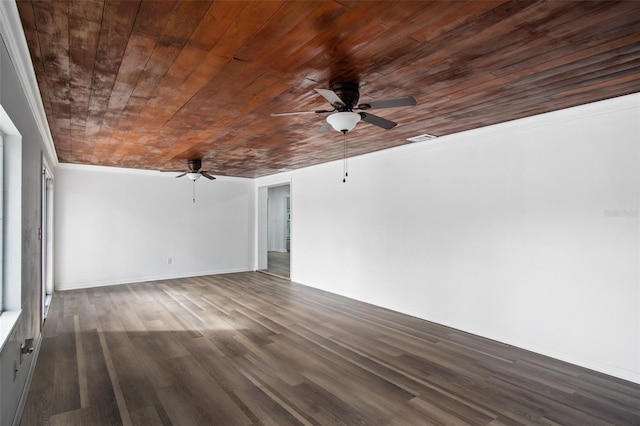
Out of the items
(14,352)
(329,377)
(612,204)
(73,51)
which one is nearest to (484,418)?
(329,377)

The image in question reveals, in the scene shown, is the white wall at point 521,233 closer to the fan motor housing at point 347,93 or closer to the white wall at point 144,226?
the fan motor housing at point 347,93

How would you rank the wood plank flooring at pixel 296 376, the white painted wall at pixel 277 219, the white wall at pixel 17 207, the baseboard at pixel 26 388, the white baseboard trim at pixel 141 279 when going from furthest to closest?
the white painted wall at pixel 277 219 → the white baseboard trim at pixel 141 279 → the wood plank flooring at pixel 296 376 → the baseboard at pixel 26 388 → the white wall at pixel 17 207

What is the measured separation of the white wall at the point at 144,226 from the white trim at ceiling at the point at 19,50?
403 cm

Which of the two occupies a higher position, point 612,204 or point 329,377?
point 612,204

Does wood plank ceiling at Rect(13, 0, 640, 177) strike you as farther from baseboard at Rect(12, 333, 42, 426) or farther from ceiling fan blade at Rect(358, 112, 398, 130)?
baseboard at Rect(12, 333, 42, 426)

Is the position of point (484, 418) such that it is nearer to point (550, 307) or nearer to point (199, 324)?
point (550, 307)

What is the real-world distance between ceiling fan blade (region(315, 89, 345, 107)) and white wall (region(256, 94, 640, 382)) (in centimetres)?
223

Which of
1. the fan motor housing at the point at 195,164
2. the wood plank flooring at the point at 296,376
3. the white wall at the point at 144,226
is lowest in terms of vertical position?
the wood plank flooring at the point at 296,376

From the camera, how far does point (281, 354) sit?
346 centimetres

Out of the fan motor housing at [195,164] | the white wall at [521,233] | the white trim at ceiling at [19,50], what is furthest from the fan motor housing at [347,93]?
the fan motor housing at [195,164]

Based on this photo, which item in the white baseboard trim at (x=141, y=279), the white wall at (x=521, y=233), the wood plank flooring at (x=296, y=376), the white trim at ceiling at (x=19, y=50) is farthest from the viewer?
the white baseboard trim at (x=141, y=279)

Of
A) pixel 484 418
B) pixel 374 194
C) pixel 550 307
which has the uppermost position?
pixel 374 194

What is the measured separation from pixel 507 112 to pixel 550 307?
1.97 m

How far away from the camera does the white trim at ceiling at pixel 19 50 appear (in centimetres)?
164
